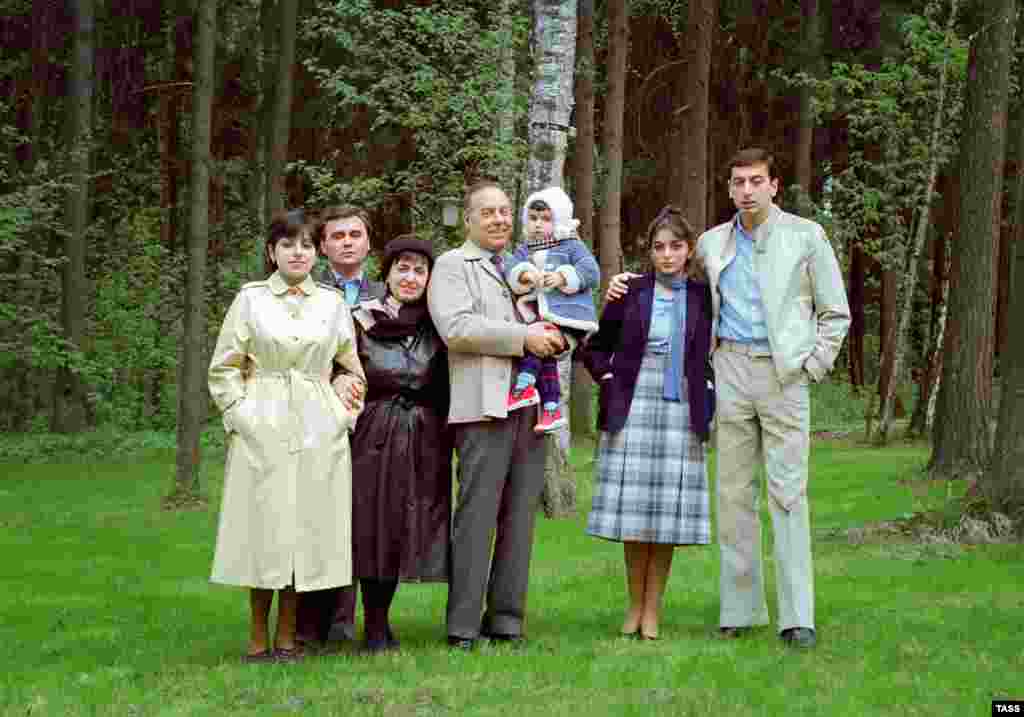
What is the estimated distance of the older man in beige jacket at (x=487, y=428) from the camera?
662cm

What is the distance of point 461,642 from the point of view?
6.70 meters

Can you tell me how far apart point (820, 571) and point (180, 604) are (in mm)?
4124

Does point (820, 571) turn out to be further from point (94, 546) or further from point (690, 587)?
point (94, 546)

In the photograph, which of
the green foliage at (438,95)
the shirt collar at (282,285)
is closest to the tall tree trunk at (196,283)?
the green foliage at (438,95)

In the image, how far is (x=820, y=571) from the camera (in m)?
9.14

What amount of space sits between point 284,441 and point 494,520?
3.66ft

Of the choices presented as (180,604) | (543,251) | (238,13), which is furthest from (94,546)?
(238,13)

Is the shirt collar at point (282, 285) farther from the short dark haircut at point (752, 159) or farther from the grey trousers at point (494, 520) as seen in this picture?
the short dark haircut at point (752, 159)

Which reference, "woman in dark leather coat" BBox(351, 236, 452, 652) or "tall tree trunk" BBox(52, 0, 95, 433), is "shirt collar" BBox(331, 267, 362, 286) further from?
"tall tree trunk" BBox(52, 0, 95, 433)

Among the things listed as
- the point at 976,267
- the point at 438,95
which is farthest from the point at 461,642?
the point at 976,267

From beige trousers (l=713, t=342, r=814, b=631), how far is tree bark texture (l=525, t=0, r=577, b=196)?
463cm

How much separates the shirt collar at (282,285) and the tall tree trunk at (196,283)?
32.0ft

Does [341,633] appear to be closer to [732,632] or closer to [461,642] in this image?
[461,642]

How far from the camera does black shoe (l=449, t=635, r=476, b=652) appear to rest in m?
6.68
